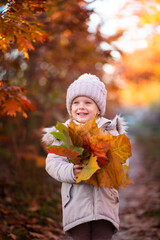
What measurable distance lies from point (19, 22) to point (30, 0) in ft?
1.70

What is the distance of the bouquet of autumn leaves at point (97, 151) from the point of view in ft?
6.75

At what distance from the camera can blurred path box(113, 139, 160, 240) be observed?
3955 mm

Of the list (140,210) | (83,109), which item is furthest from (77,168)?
(140,210)

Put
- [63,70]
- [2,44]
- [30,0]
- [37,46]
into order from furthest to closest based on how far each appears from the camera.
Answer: [63,70] → [37,46] → [30,0] → [2,44]

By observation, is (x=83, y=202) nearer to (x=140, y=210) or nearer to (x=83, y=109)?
(x=83, y=109)

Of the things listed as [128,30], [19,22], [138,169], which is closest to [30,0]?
[19,22]

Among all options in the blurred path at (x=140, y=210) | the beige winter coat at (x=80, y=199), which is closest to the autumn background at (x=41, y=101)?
the blurred path at (x=140, y=210)

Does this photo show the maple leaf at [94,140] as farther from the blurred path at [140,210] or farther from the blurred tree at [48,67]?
the blurred path at [140,210]

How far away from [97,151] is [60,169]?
51 centimetres

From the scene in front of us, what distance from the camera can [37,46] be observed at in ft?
14.6

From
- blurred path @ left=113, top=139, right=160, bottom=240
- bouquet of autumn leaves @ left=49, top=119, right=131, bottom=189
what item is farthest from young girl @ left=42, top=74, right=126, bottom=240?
blurred path @ left=113, top=139, right=160, bottom=240

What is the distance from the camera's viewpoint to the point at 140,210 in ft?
16.5

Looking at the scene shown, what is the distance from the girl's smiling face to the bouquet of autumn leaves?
0.44 meters

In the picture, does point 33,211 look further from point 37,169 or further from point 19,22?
point 19,22
